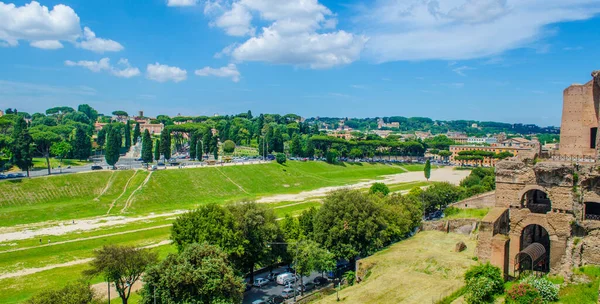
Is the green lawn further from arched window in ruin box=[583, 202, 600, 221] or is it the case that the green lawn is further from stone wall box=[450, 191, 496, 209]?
arched window in ruin box=[583, 202, 600, 221]

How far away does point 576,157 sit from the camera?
2692 cm

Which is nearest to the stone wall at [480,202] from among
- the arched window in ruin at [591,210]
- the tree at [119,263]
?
the arched window in ruin at [591,210]

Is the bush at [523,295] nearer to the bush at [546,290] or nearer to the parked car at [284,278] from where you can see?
the bush at [546,290]

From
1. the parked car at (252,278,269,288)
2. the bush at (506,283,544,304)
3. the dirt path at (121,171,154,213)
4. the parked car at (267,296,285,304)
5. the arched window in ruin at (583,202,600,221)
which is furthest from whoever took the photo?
the dirt path at (121,171,154,213)

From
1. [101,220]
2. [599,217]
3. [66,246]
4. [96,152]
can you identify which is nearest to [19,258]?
[66,246]

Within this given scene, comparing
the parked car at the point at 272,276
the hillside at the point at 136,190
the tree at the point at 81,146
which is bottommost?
the parked car at the point at 272,276

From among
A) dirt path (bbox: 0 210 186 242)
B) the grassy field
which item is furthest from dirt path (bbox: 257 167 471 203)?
the grassy field

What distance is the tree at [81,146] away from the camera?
9130 centimetres

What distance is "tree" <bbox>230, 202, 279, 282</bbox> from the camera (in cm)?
3116

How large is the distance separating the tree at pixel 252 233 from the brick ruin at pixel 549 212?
1518cm

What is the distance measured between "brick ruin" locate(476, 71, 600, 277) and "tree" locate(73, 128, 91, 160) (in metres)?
88.1

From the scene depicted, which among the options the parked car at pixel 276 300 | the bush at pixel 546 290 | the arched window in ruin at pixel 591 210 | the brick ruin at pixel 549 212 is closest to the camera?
the bush at pixel 546 290

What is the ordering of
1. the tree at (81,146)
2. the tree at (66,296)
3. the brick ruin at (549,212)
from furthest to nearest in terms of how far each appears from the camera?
the tree at (81,146), the brick ruin at (549,212), the tree at (66,296)

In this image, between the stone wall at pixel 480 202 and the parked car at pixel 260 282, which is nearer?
the parked car at pixel 260 282
